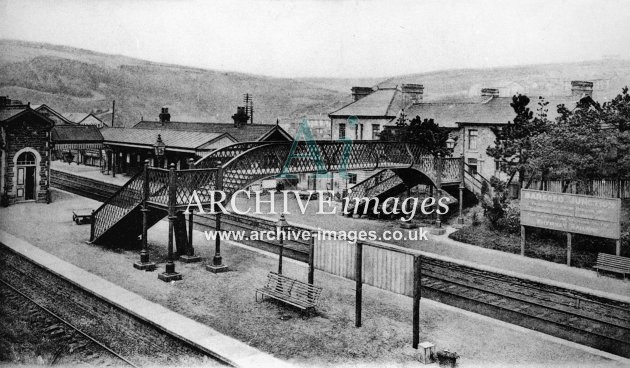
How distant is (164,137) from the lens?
38.5 metres

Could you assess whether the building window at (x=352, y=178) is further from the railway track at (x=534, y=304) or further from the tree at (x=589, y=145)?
the railway track at (x=534, y=304)

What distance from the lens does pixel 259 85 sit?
332 ft

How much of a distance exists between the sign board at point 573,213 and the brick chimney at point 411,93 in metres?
24.9

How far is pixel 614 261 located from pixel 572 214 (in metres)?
2.11

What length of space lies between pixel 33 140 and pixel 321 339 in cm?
2359

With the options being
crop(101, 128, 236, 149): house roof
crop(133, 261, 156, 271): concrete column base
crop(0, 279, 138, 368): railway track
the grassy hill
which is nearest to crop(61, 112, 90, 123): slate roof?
the grassy hill

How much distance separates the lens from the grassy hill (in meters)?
56.7

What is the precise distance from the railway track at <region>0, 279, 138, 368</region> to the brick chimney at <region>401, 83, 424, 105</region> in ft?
116

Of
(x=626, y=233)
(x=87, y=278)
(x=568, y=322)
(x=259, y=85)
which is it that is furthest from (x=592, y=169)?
(x=259, y=85)

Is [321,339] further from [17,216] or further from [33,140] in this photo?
[33,140]

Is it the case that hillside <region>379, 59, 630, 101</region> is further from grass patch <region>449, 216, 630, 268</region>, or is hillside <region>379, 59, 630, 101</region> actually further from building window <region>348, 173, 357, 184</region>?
building window <region>348, 173, 357, 184</region>

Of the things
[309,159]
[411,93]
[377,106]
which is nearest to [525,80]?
[411,93]

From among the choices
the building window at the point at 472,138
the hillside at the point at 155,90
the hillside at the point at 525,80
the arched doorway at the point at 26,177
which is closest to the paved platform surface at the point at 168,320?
the arched doorway at the point at 26,177

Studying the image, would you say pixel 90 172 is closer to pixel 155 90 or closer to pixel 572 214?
pixel 155 90
